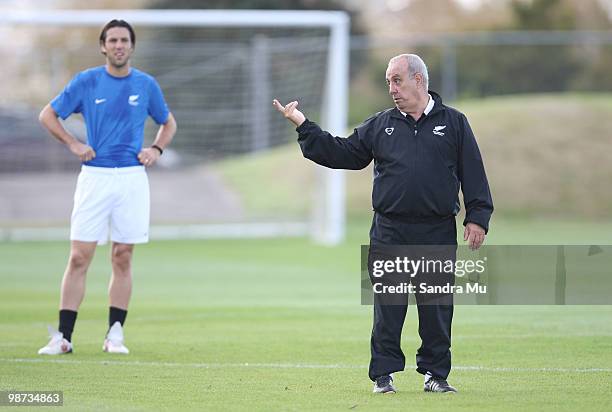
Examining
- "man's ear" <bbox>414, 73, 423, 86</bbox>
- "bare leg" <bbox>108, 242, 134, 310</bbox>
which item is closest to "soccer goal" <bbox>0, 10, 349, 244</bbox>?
"bare leg" <bbox>108, 242, 134, 310</bbox>

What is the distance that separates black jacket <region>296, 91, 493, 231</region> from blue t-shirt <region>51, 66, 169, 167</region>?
2.65 meters

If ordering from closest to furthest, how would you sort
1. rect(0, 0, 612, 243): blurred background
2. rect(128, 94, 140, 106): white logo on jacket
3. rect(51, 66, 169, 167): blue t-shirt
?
rect(51, 66, 169, 167): blue t-shirt < rect(128, 94, 140, 106): white logo on jacket < rect(0, 0, 612, 243): blurred background

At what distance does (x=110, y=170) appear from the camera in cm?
983

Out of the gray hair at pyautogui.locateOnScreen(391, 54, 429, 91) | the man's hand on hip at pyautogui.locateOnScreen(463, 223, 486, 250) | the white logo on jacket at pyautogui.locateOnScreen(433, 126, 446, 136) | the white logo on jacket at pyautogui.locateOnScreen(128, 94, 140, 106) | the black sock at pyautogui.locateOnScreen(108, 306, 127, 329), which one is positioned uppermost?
the gray hair at pyautogui.locateOnScreen(391, 54, 429, 91)

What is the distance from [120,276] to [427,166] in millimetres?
3485

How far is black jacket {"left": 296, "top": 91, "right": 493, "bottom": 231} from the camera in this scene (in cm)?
745

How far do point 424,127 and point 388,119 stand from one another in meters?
0.24

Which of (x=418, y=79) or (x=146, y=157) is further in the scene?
(x=146, y=157)

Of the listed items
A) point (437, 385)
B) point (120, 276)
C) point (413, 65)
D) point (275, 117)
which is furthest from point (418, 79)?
point (275, 117)

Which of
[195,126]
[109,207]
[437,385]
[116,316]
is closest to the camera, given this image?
[437,385]

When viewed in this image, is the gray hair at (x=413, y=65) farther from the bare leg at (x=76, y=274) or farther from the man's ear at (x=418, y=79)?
the bare leg at (x=76, y=274)

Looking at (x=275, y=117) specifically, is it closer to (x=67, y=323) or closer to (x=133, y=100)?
(x=133, y=100)

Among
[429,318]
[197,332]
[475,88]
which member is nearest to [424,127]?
[429,318]

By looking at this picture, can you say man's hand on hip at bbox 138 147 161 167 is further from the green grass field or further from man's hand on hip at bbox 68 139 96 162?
the green grass field
